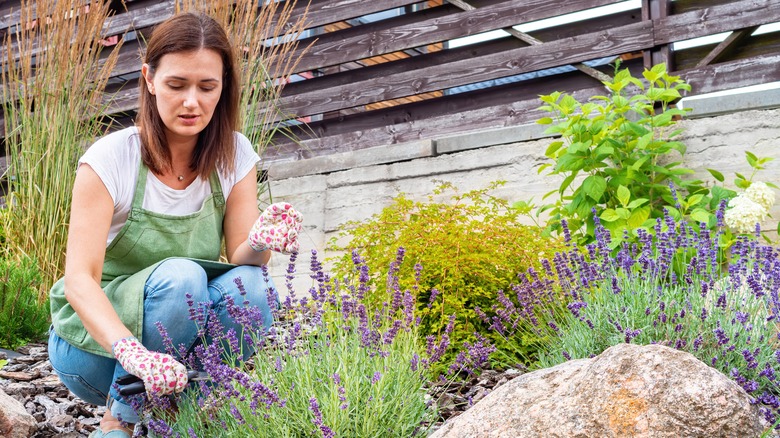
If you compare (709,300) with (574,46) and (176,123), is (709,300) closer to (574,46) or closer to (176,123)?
(176,123)

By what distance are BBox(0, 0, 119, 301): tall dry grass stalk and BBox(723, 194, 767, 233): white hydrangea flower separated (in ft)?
10.7

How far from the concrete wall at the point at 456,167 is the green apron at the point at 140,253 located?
5.98 ft

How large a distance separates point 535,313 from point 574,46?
7.96 feet

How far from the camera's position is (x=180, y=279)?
79.8 inches

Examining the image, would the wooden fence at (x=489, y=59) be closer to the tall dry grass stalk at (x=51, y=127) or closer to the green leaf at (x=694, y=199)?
the tall dry grass stalk at (x=51, y=127)

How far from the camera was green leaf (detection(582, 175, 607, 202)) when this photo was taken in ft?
12.3

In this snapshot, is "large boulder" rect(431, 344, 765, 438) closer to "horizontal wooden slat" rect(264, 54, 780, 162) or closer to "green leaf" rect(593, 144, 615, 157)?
"green leaf" rect(593, 144, 615, 157)

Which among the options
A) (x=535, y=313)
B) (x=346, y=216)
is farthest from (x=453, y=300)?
(x=346, y=216)

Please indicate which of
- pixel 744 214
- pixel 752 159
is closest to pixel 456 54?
pixel 752 159

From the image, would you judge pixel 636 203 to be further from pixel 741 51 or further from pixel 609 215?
pixel 741 51

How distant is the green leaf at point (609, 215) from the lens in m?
3.63

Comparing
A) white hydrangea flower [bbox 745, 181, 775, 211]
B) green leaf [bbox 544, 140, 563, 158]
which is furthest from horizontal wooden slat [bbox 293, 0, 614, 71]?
white hydrangea flower [bbox 745, 181, 775, 211]

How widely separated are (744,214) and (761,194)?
0.14m

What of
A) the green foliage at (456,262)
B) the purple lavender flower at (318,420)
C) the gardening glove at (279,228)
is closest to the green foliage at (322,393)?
the purple lavender flower at (318,420)
